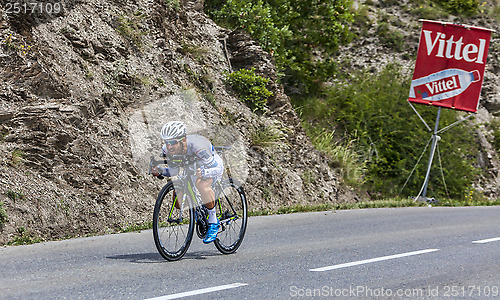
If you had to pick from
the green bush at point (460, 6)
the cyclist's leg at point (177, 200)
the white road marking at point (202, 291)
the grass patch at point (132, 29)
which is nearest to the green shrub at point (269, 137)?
the grass patch at point (132, 29)

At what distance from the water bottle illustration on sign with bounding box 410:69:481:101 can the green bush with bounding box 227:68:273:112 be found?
6.45m

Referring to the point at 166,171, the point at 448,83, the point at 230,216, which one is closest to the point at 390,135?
the point at 448,83

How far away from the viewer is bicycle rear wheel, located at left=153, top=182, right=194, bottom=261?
665 centimetres

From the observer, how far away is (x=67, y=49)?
38.3 feet

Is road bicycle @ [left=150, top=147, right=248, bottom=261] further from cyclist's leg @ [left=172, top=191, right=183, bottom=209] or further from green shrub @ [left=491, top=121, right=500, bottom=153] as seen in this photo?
green shrub @ [left=491, top=121, right=500, bottom=153]

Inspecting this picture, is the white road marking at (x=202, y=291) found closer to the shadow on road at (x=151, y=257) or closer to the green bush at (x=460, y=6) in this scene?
the shadow on road at (x=151, y=257)

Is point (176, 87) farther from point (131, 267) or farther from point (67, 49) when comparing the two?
point (131, 267)

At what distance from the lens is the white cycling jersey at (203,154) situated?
22.4ft

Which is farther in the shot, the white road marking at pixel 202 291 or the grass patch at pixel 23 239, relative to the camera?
the grass patch at pixel 23 239

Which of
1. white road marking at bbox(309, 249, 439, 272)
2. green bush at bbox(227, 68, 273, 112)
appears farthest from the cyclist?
green bush at bbox(227, 68, 273, 112)

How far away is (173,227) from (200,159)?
2.94 feet

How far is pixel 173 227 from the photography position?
680 centimetres

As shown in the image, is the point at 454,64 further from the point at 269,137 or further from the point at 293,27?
the point at 269,137

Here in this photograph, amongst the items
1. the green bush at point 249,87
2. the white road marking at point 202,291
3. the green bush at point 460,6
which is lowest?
the white road marking at point 202,291
